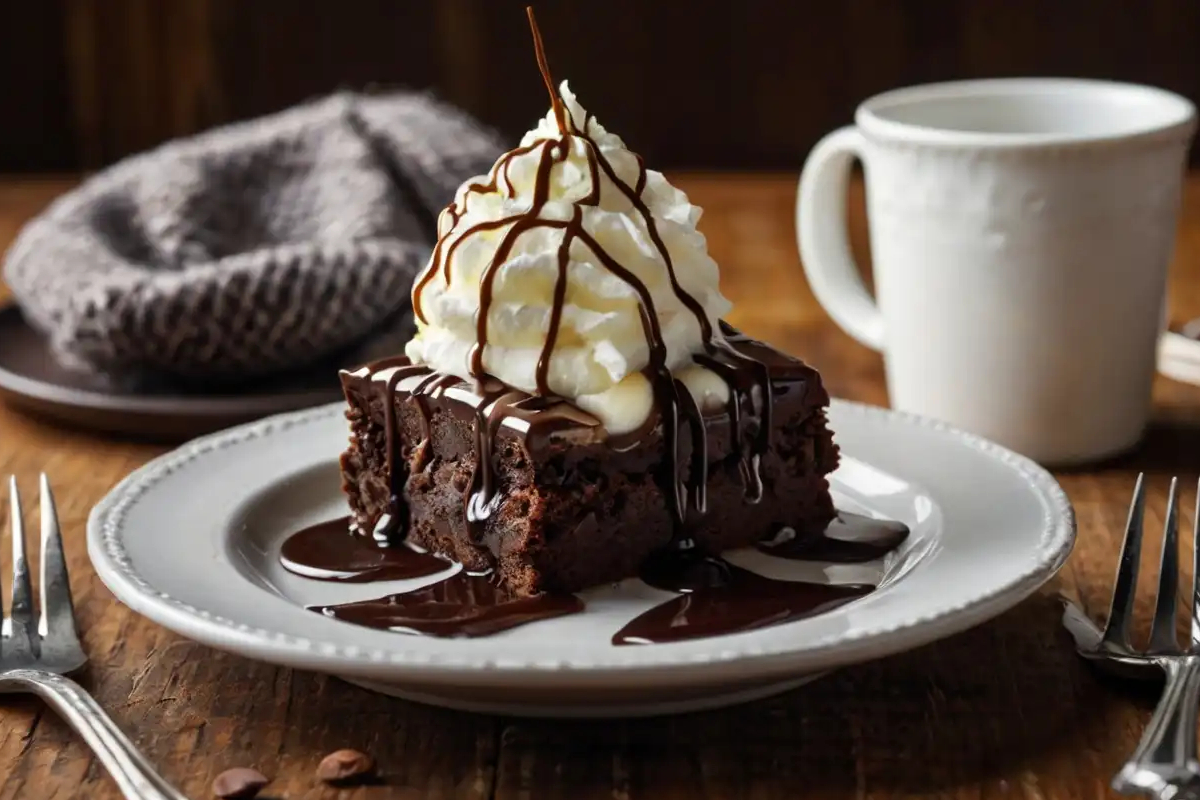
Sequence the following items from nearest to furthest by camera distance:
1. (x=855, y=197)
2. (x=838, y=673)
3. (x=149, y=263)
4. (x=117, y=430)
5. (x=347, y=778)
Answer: (x=347, y=778), (x=838, y=673), (x=117, y=430), (x=149, y=263), (x=855, y=197)

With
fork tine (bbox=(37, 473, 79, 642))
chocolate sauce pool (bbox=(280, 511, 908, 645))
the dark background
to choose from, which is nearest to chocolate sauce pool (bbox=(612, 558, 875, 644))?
chocolate sauce pool (bbox=(280, 511, 908, 645))

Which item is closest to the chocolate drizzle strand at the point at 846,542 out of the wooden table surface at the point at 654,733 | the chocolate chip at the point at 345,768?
the wooden table surface at the point at 654,733

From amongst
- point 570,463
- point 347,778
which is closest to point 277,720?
point 347,778

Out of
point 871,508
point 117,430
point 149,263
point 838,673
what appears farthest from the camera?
point 149,263

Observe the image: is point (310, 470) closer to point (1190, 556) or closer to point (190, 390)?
point (190, 390)

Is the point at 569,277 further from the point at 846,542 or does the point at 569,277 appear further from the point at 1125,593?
the point at 1125,593

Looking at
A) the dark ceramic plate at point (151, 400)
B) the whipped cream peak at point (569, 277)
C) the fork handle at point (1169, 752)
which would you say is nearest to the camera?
the fork handle at point (1169, 752)

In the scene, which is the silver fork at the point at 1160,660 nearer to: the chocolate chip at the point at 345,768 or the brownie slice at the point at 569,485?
the brownie slice at the point at 569,485

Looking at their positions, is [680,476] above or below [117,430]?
above
